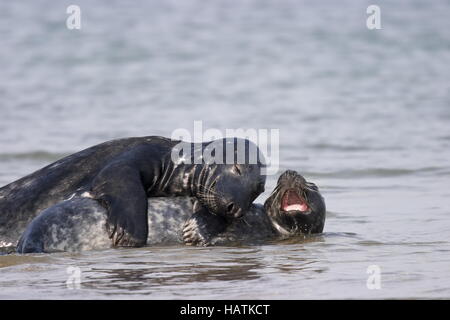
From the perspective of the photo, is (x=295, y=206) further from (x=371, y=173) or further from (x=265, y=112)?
(x=265, y=112)

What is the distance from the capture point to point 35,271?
6.64 metres

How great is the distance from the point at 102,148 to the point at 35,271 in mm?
1804

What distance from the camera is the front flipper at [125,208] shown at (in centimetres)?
736

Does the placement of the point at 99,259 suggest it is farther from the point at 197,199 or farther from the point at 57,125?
the point at 57,125

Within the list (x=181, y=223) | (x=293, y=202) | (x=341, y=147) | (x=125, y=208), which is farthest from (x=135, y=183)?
(x=341, y=147)

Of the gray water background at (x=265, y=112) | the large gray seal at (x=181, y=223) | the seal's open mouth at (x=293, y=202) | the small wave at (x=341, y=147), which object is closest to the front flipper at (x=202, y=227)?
the large gray seal at (x=181, y=223)

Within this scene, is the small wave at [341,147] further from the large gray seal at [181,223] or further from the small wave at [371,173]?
the large gray seal at [181,223]

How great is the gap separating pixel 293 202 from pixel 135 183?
118 cm

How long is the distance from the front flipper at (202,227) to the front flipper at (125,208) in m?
0.35

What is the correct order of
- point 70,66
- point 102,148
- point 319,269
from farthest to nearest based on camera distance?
point 70,66, point 102,148, point 319,269

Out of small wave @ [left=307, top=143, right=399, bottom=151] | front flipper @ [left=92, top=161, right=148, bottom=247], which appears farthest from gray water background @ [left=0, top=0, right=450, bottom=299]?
front flipper @ [left=92, top=161, right=148, bottom=247]

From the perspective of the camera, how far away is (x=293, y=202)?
7750 millimetres

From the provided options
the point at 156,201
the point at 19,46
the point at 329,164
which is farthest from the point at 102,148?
the point at 19,46
